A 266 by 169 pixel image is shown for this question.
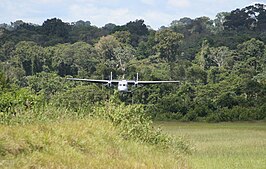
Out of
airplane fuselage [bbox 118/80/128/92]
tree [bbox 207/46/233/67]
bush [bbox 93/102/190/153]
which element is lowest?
airplane fuselage [bbox 118/80/128/92]

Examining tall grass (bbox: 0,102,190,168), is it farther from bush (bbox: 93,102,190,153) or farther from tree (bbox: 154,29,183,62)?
tree (bbox: 154,29,183,62)

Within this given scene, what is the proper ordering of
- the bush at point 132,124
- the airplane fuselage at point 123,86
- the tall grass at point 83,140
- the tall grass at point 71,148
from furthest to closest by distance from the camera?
the airplane fuselage at point 123,86
the bush at point 132,124
the tall grass at point 83,140
the tall grass at point 71,148

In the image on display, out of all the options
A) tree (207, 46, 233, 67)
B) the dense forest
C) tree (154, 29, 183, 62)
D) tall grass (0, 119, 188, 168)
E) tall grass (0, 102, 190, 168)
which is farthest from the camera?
tree (154, 29, 183, 62)

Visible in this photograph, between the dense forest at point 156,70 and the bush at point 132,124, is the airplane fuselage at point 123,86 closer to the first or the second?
the dense forest at point 156,70

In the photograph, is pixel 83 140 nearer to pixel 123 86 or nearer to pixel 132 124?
pixel 132 124

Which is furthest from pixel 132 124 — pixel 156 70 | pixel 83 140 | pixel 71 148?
pixel 156 70

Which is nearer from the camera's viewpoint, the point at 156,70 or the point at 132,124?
the point at 132,124

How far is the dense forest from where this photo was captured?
36.8 m

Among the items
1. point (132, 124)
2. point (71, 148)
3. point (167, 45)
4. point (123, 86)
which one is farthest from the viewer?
point (167, 45)

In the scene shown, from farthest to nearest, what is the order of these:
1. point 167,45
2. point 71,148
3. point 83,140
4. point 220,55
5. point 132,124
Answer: point 167,45 → point 220,55 → point 132,124 → point 83,140 → point 71,148

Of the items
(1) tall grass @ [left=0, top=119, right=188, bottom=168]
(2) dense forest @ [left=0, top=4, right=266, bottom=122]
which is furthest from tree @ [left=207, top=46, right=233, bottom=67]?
(1) tall grass @ [left=0, top=119, right=188, bottom=168]

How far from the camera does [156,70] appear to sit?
150ft

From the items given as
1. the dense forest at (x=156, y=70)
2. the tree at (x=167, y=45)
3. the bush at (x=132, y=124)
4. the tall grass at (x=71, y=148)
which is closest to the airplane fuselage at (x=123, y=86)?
the dense forest at (x=156, y=70)

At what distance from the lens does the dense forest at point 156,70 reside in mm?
36844
